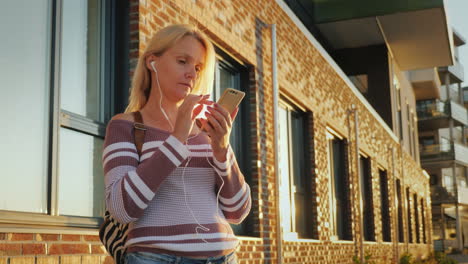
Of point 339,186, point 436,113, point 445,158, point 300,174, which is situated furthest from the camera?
point 436,113

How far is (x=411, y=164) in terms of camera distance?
1067 inches

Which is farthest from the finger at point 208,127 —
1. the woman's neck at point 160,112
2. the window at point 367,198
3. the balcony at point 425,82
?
the balcony at point 425,82

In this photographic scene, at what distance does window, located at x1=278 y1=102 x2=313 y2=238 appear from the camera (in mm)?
10312

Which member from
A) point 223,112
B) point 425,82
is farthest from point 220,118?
point 425,82

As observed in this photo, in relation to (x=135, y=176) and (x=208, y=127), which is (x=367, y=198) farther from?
(x=135, y=176)

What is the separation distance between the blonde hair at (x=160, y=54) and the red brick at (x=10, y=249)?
150 centimetres

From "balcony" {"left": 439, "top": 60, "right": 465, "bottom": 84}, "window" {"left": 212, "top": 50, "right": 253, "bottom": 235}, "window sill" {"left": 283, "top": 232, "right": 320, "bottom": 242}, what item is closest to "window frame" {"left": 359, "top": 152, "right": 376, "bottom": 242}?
"window sill" {"left": 283, "top": 232, "right": 320, "bottom": 242}

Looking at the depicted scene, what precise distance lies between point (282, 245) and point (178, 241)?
672 centimetres

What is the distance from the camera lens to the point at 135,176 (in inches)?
96.3

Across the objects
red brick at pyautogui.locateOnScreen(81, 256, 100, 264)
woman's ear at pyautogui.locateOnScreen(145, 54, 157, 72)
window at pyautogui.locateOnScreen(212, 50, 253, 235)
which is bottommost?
red brick at pyautogui.locateOnScreen(81, 256, 100, 264)

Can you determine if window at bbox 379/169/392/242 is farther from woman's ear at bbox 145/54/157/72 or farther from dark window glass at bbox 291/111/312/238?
woman's ear at bbox 145/54/157/72

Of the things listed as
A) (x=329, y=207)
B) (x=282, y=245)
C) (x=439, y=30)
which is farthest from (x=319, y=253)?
(x=439, y=30)

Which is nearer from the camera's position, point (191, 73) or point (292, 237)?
point (191, 73)

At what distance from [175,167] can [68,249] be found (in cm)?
230
